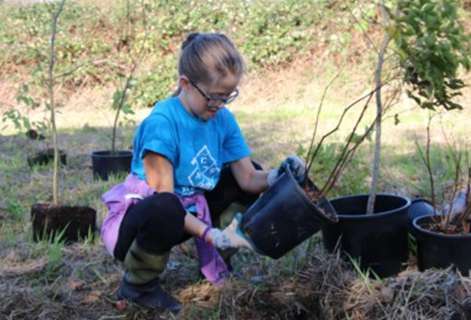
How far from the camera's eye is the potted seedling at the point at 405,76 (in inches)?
84.6

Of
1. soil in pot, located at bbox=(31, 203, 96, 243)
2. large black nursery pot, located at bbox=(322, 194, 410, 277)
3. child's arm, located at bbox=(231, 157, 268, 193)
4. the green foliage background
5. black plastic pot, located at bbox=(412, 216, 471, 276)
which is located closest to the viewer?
black plastic pot, located at bbox=(412, 216, 471, 276)

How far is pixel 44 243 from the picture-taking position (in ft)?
9.86

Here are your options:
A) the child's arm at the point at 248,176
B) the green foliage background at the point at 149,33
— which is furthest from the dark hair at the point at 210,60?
the green foliage background at the point at 149,33

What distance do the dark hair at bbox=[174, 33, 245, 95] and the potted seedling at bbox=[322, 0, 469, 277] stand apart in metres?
0.50

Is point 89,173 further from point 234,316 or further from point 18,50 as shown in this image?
point 18,50

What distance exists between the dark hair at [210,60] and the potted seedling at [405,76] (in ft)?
1.64

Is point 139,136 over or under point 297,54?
over

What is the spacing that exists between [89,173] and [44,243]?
199cm

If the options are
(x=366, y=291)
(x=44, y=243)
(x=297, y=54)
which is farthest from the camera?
(x=297, y=54)

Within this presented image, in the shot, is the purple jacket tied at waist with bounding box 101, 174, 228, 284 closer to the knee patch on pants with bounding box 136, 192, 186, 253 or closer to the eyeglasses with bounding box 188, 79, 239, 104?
the knee patch on pants with bounding box 136, 192, 186, 253

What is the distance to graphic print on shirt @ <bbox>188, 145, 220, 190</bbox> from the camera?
7.89 ft

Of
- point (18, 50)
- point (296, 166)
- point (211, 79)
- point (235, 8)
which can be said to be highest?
point (211, 79)

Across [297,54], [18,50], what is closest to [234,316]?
[297,54]

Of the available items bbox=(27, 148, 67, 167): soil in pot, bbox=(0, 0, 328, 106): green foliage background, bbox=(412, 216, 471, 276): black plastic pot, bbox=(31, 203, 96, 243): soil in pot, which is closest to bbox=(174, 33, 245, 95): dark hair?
bbox=(412, 216, 471, 276): black plastic pot
